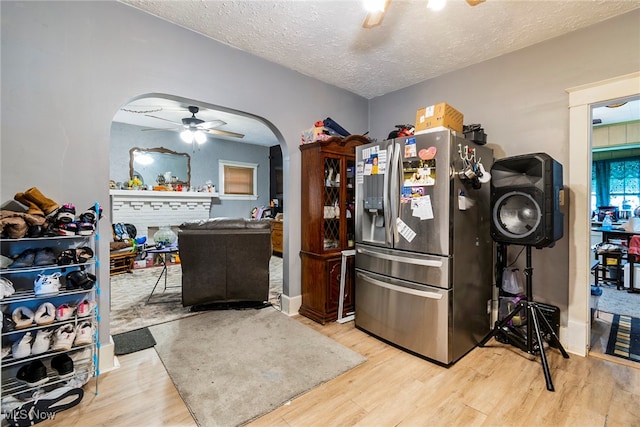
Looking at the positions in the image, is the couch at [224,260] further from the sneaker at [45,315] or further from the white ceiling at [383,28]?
the white ceiling at [383,28]

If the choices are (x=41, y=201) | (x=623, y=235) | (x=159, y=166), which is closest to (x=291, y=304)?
(x=41, y=201)

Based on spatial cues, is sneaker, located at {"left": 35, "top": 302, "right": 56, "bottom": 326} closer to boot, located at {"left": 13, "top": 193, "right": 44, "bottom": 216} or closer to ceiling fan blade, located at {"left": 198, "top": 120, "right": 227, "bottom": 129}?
boot, located at {"left": 13, "top": 193, "right": 44, "bottom": 216}

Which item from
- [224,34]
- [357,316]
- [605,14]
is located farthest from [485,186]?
[224,34]

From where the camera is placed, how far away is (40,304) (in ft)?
5.94

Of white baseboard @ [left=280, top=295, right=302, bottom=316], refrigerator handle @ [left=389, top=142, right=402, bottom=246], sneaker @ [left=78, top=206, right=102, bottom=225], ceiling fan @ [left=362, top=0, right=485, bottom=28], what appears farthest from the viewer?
white baseboard @ [left=280, top=295, right=302, bottom=316]

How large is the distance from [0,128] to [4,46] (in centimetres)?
50

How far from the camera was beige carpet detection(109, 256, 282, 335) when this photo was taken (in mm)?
2963

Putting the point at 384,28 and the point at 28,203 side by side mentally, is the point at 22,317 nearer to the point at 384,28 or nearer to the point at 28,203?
the point at 28,203

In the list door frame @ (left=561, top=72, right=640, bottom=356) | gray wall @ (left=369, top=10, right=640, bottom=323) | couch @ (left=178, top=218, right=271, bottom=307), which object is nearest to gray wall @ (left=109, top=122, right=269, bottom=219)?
couch @ (left=178, top=218, right=271, bottom=307)

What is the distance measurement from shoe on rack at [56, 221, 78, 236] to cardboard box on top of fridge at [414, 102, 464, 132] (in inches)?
105

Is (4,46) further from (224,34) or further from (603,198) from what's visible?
(603,198)

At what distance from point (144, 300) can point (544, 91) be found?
485 cm

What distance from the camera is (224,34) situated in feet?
8.09

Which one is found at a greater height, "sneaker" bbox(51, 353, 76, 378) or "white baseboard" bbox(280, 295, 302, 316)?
"sneaker" bbox(51, 353, 76, 378)
